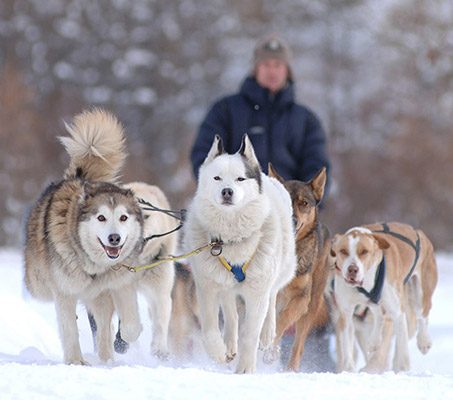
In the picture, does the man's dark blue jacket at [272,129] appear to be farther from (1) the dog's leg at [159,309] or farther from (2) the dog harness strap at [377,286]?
(1) the dog's leg at [159,309]

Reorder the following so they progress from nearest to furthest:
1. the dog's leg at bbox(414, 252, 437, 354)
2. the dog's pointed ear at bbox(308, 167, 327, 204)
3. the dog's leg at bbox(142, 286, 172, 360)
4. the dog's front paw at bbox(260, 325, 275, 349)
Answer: the dog's front paw at bbox(260, 325, 275, 349), the dog's pointed ear at bbox(308, 167, 327, 204), the dog's leg at bbox(142, 286, 172, 360), the dog's leg at bbox(414, 252, 437, 354)

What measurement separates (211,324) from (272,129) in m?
2.26

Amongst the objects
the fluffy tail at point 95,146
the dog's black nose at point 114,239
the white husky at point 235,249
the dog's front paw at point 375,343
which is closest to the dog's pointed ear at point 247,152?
the white husky at point 235,249

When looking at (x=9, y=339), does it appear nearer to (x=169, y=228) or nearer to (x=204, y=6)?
(x=169, y=228)

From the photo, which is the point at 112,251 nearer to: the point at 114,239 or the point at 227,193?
the point at 114,239

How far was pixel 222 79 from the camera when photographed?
26.5 metres

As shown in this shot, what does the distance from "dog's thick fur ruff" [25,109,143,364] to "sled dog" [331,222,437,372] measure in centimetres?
182

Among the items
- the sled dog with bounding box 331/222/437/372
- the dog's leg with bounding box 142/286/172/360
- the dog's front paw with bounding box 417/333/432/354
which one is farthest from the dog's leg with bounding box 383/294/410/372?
the dog's leg with bounding box 142/286/172/360

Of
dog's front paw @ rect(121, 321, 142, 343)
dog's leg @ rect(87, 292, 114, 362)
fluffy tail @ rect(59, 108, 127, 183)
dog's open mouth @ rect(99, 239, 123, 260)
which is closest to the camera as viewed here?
dog's open mouth @ rect(99, 239, 123, 260)

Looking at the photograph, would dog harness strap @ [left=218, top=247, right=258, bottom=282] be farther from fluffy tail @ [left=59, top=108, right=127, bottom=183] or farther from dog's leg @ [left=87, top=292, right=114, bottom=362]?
fluffy tail @ [left=59, top=108, right=127, bottom=183]

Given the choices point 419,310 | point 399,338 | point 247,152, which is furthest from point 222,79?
point 247,152

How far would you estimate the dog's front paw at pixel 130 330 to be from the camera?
476 cm

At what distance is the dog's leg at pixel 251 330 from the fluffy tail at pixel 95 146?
1.45 m

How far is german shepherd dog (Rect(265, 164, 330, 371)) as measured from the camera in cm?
541
